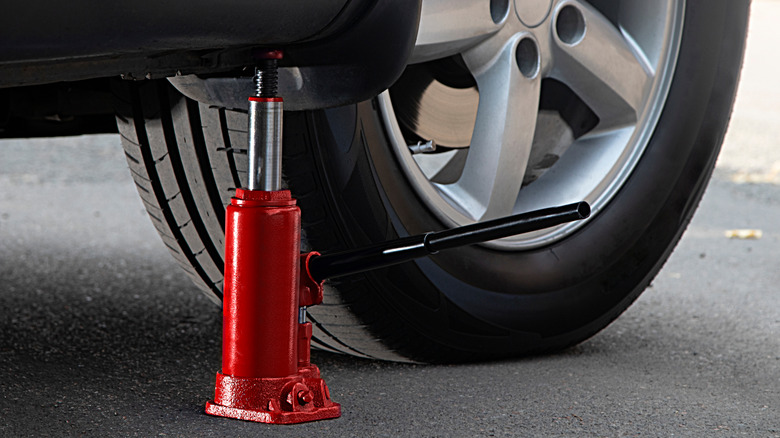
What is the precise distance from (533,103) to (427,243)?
22.0 inches

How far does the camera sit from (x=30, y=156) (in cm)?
502

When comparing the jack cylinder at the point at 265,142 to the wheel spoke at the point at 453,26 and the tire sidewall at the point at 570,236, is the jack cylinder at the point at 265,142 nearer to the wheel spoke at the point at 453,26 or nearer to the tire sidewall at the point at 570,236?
the tire sidewall at the point at 570,236

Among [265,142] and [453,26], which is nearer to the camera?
[265,142]

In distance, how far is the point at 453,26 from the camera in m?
1.57

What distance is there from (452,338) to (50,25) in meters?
0.93

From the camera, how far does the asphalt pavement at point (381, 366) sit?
135 cm

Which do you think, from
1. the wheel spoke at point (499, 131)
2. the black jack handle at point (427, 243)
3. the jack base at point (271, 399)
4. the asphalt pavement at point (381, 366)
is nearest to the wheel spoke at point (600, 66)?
the wheel spoke at point (499, 131)

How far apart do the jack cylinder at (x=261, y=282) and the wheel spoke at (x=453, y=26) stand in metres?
0.43

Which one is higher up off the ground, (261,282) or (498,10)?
(498,10)

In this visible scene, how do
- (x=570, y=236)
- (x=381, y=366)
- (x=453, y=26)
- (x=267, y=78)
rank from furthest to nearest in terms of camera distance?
(x=570, y=236), (x=381, y=366), (x=453, y=26), (x=267, y=78)

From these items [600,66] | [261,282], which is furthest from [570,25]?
[261,282]

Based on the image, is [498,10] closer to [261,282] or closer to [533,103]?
[533,103]

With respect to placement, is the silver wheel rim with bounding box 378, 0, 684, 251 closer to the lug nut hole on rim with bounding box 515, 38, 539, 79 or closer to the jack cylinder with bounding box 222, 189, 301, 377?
the lug nut hole on rim with bounding box 515, 38, 539, 79

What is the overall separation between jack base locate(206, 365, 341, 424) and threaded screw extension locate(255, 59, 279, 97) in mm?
379
